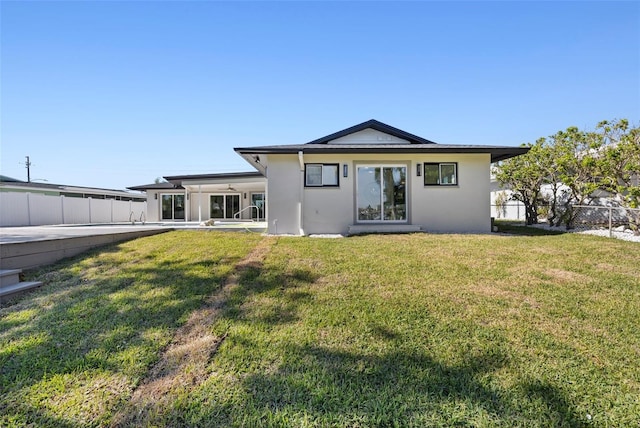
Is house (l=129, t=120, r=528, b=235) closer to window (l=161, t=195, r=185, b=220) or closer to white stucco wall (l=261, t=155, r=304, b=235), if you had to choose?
white stucco wall (l=261, t=155, r=304, b=235)

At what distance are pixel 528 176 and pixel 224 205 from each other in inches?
801

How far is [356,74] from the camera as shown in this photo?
1355 centimetres

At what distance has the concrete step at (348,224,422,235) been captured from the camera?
10.6 meters

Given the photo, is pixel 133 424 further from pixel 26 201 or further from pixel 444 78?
pixel 26 201

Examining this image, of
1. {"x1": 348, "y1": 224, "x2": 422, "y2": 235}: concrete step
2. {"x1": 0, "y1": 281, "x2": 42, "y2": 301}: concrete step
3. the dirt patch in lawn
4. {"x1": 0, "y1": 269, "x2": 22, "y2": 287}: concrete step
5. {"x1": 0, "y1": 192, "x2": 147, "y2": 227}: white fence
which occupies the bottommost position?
the dirt patch in lawn

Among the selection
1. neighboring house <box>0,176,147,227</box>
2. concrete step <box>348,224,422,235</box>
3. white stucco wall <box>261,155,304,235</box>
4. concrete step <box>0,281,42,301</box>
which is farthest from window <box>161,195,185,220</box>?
concrete step <box>0,281,42,301</box>

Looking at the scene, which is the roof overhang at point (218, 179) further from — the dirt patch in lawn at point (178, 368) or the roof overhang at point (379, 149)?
the dirt patch in lawn at point (178, 368)

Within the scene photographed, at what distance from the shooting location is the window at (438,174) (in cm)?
1127

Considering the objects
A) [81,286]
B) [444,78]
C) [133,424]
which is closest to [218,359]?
[133,424]

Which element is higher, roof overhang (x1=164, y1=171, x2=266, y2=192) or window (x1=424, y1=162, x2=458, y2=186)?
roof overhang (x1=164, y1=171, x2=266, y2=192)

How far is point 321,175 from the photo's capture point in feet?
36.7

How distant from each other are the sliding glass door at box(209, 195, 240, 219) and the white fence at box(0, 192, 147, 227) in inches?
227

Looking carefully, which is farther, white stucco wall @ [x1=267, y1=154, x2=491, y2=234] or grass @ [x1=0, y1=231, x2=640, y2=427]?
white stucco wall @ [x1=267, y1=154, x2=491, y2=234]

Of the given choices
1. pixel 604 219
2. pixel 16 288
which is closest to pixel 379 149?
pixel 16 288
